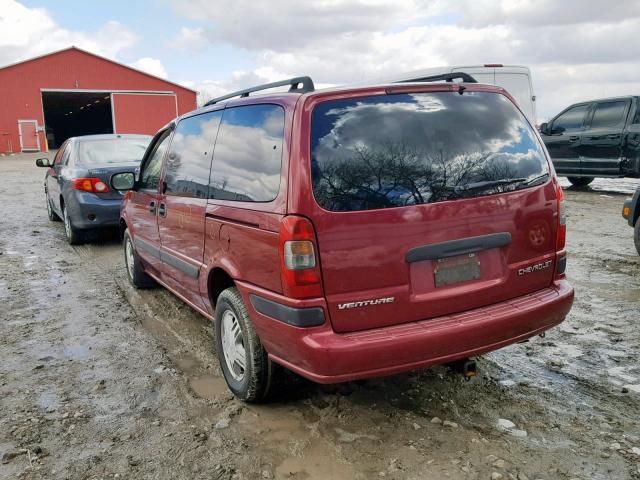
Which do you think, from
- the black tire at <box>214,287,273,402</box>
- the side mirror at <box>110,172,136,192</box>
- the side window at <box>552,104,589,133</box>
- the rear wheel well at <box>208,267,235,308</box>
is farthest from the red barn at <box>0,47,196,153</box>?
the black tire at <box>214,287,273,402</box>

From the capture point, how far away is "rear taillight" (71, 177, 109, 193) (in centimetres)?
746

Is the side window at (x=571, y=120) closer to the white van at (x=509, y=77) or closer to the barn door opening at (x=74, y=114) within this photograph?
the white van at (x=509, y=77)

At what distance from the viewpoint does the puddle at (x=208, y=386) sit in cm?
347

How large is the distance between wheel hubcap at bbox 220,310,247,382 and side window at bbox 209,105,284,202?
0.76m

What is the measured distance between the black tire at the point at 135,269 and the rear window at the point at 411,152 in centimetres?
348

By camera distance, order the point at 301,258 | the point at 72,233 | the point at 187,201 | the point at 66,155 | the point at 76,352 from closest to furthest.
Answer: the point at 301,258
the point at 187,201
the point at 76,352
the point at 72,233
the point at 66,155

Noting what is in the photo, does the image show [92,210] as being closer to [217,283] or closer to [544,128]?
[217,283]

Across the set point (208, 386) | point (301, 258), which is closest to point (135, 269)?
point (208, 386)

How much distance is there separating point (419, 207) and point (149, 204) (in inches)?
112

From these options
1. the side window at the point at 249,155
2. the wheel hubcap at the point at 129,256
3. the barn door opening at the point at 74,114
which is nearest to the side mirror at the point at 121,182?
the wheel hubcap at the point at 129,256

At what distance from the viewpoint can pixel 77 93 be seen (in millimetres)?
36281

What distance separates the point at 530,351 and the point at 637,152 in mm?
9141

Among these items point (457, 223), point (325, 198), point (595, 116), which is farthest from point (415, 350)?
point (595, 116)

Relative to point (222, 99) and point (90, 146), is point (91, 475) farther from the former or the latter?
point (90, 146)
